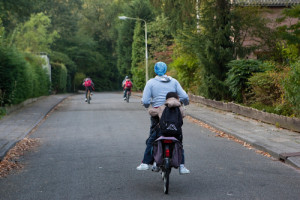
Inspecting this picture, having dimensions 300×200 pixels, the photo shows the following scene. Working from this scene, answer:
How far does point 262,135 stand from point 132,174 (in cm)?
552

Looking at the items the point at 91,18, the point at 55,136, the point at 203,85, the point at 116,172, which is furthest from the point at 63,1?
the point at 116,172

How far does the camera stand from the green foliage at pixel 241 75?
19.2m

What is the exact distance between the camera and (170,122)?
6.49 metres

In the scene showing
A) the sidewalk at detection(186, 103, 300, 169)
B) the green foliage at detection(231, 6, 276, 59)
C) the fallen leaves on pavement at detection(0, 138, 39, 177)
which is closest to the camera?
the fallen leaves on pavement at detection(0, 138, 39, 177)

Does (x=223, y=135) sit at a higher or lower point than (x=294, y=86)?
lower

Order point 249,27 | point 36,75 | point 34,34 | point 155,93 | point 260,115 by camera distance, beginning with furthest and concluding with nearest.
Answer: point 34,34, point 36,75, point 249,27, point 260,115, point 155,93

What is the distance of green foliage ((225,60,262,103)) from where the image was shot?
62.9 feet

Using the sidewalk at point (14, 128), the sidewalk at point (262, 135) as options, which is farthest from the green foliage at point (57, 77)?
the sidewalk at point (262, 135)

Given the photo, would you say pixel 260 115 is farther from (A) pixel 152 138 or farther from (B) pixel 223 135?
(A) pixel 152 138

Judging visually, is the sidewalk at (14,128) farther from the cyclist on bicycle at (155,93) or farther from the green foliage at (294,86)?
the green foliage at (294,86)

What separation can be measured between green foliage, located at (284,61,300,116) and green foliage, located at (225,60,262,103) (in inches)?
236

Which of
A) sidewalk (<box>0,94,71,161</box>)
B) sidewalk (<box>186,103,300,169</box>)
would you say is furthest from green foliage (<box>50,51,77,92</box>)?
sidewalk (<box>186,103,300,169</box>)

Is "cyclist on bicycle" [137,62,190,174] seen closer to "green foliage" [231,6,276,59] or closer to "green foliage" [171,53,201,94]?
"green foliage" [231,6,276,59]

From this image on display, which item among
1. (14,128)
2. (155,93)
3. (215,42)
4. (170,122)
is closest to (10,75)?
(14,128)
